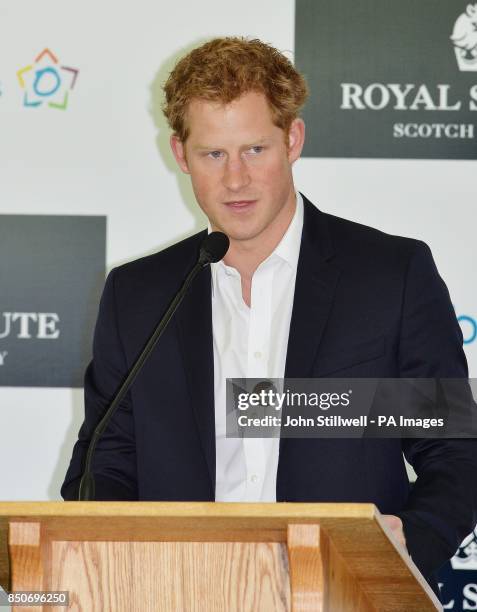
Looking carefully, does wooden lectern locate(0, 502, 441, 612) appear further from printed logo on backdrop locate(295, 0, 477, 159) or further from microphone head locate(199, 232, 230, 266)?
printed logo on backdrop locate(295, 0, 477, 159)

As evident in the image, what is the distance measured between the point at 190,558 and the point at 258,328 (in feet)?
2.94

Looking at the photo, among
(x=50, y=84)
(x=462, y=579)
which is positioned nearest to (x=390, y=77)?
(x=50, y=84)

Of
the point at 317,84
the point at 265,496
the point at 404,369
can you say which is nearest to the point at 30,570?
the point at 265,496

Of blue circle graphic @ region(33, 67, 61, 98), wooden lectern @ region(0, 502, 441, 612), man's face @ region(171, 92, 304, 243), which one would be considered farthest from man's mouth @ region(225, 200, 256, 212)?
blue circle graphic @ region(33, 67, 61, 98)

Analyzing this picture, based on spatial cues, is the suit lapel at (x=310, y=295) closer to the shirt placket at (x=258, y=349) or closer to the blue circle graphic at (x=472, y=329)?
the shirt placket at (x=258, y=349)

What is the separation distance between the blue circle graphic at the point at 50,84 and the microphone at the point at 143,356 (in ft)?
4.12

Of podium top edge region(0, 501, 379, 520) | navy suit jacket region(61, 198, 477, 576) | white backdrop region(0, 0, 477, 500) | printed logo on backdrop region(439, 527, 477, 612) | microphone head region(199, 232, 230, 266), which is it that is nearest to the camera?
podium top edge region(0, 501, 379, 520)

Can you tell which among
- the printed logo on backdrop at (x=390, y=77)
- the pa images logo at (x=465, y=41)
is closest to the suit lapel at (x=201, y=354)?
the printed logo on backdrop at (x=390, y=77)

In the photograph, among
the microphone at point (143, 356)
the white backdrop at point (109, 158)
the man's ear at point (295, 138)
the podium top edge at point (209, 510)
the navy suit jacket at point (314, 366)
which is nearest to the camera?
the podium top edge at point (209, 510)

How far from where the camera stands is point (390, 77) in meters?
2.95

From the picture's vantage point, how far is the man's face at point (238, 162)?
7.03 feet

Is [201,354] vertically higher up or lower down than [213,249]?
lower down

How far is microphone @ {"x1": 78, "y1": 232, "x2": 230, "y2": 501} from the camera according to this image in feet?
5.44

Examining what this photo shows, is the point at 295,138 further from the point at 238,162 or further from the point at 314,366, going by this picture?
the point at 314,366
